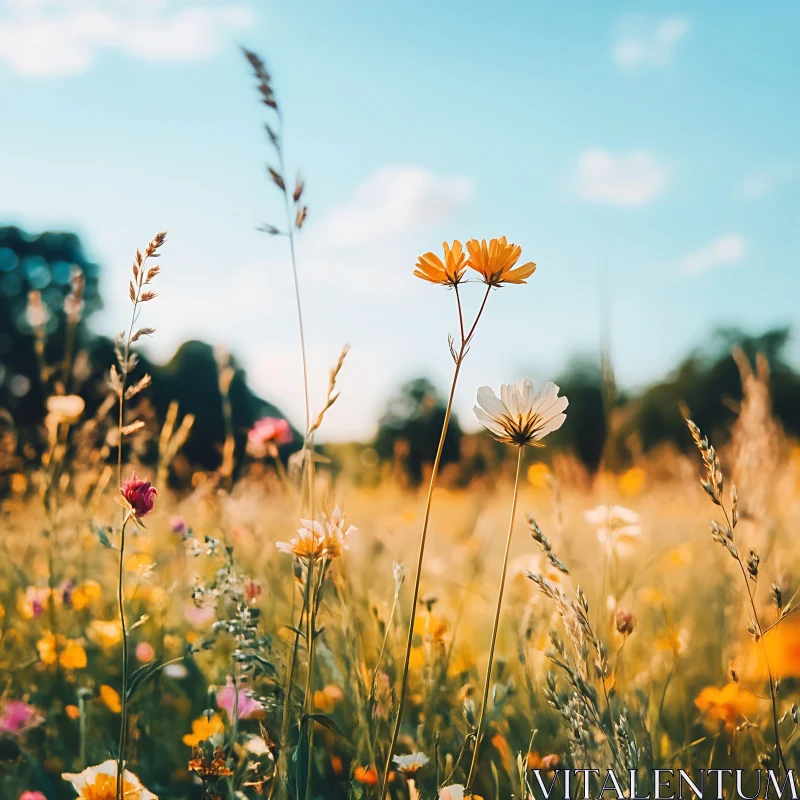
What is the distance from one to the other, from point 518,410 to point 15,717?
3.92 feet

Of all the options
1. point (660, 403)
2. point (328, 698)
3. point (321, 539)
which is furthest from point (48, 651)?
point (660, 403)

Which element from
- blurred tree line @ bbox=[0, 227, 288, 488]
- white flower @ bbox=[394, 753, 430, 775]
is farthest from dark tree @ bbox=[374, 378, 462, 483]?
white flower @ bbox=[394, 753, 430, 775]

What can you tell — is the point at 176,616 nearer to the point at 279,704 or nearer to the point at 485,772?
the point at 485,772

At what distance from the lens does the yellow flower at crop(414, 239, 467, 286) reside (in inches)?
32.0

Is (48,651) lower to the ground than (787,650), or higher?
lower

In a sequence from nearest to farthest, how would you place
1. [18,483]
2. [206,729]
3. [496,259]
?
[496,259]
[206,729]
[18,483]

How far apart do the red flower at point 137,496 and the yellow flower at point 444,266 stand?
0.41m

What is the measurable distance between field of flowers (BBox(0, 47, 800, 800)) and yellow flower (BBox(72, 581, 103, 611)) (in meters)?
0.01

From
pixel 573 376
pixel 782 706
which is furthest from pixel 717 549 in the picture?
pixel 573 376

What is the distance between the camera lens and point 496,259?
0.81 meters

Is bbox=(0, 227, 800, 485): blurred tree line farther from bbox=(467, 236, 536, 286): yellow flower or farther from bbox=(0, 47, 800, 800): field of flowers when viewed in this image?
bbox=(467, 236, 536, 286): yellow flower

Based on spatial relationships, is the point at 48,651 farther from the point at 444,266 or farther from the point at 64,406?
the point at 444,266

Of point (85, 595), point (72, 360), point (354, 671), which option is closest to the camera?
point (354, 671)

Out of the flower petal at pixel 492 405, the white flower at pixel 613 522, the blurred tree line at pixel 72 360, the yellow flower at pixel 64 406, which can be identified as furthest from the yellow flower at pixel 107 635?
the blurred tree line at pixel 72 360
